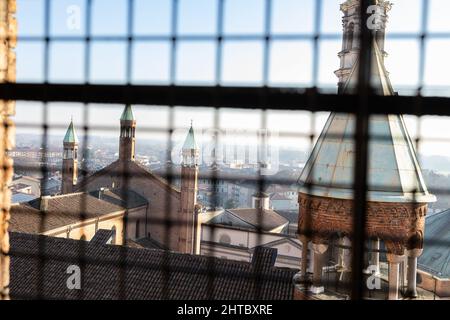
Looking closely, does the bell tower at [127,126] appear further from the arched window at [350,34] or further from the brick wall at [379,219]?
the brick wall at [379,219]

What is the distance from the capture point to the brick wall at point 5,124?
2508 millimetres

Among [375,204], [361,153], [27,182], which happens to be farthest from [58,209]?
[361,153]

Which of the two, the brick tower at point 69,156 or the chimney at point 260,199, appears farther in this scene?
the brick tower at point 69,156

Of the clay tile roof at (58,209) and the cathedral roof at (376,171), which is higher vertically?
the cathedral roof at (376,171)

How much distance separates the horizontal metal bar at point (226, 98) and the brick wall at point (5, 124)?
49 centimetres

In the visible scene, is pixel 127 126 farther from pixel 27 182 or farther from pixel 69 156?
pixel 27 182

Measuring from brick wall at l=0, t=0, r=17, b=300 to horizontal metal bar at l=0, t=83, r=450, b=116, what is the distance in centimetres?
49

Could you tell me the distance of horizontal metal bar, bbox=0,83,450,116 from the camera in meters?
1.57

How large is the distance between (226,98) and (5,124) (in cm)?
146

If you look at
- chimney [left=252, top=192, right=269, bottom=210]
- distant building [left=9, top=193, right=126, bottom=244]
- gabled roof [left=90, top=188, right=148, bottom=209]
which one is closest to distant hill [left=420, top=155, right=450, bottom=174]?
chimney [left=252, top=192, right=269, bottom=210]

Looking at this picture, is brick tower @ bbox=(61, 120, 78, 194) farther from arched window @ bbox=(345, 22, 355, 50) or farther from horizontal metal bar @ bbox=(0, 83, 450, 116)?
arched window @ bbox=(345, 22, 355, 50)

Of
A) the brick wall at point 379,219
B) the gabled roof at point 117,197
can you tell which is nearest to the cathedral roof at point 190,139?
the brick wall at point 379,219

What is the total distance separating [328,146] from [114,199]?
18.8 m
